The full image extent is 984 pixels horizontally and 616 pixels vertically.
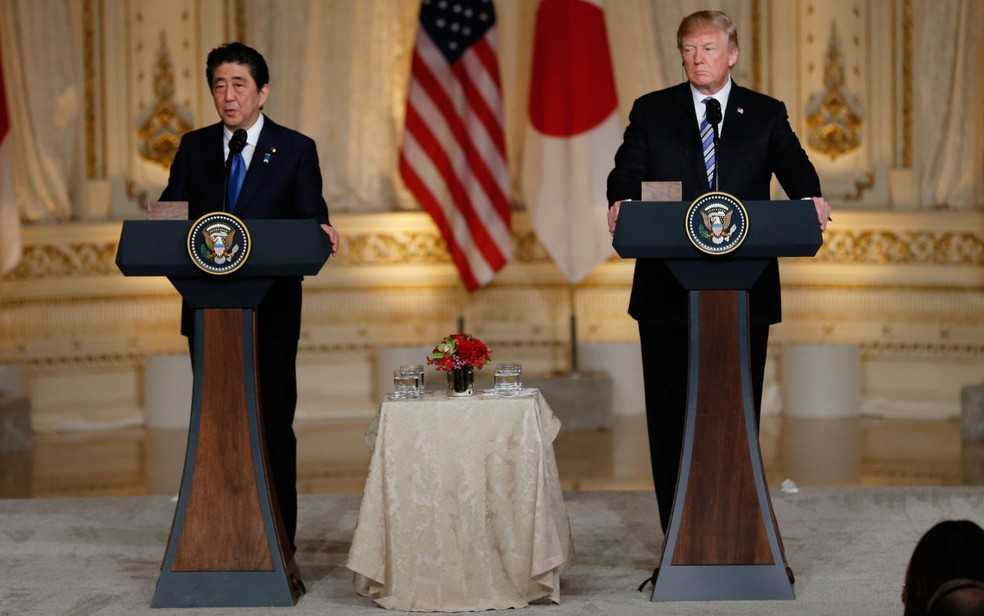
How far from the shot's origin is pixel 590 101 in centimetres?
912

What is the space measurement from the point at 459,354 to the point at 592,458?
342 cm

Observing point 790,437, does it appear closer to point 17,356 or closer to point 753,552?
point 753,552

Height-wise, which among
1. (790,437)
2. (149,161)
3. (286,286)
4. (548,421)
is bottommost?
(790,437)

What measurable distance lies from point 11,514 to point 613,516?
8.71 feet

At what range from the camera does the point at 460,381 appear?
4129 mm

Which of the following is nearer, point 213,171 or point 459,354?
point 459,354

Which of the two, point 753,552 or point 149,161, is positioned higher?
point 149,161

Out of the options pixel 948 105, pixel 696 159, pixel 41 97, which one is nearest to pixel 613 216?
pixel 696 159

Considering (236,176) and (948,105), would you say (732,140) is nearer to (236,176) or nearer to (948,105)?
(236,176)

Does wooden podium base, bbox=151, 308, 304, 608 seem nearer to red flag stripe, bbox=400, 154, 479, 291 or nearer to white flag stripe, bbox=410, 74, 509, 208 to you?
red flag stripe, bbox=400, 154, 479, 291

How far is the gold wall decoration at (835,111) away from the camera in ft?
30.7

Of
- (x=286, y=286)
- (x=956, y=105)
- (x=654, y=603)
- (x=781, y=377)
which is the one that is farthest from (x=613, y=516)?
(x=956, y=105)

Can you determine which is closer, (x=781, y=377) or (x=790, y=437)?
(x=790, y=437)

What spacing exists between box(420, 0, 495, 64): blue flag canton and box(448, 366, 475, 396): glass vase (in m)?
5.47
